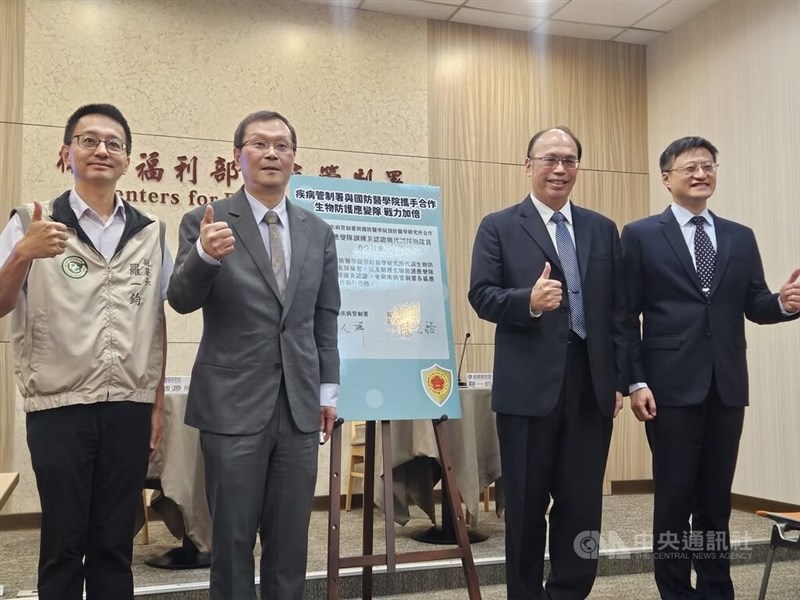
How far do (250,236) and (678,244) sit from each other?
149 cm

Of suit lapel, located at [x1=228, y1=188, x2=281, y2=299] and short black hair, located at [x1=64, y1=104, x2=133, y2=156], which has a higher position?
short black hair, located at [x1=64, y1=104, x2=133, y2=156]

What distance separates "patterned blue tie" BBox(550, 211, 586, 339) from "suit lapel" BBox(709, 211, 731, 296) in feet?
1.65

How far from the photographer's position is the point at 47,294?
2045mm

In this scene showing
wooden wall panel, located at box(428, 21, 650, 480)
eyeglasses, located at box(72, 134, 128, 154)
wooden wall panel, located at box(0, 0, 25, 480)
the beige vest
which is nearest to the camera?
the beige vest

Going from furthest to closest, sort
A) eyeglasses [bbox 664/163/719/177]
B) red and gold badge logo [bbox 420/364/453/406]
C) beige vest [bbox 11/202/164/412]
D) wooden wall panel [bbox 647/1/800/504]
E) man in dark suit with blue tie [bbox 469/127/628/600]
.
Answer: wooden wall panel [bbox 647/1/800/504], red and gold badge logo [bbox 420/364/453/406], eyeglasses [bbox 664/163/719/177], man in dark suit with blue tie [bbox 469/127/628/600], beige vest [bbox 11/202/164/412]

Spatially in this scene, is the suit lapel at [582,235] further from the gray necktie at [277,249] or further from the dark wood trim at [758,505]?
the dark wood trim at [758,505]

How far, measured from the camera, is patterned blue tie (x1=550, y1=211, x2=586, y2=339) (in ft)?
8.40

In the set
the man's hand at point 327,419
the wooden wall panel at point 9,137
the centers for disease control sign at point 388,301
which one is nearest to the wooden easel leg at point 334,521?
the centers for disease control sign at point 388,301

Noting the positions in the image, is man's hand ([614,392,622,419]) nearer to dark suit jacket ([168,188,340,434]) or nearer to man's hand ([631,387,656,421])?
man's hand ([631,387,656,421])

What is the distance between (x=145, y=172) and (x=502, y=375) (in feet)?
10.5

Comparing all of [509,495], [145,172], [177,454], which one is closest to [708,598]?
[509,495]

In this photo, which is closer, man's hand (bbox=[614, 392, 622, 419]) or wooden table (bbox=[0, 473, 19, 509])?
wooden table (bbox=[0, 473, 19, 509])

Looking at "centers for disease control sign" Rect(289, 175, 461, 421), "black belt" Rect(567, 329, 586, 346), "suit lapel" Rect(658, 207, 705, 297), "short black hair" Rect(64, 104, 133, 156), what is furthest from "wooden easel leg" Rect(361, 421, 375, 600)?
"short black hair" Rect(64, 104, 133, 156)

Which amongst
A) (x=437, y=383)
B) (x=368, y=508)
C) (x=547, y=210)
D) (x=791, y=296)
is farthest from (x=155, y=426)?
(x=791, y=296)
